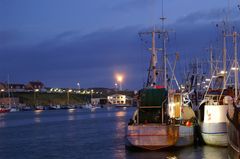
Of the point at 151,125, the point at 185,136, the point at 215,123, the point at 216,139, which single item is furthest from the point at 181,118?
the point at 151,125

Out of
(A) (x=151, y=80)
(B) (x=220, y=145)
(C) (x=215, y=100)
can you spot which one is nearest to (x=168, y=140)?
(B) (x=220, y=145)

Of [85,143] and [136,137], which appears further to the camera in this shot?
[85,143]

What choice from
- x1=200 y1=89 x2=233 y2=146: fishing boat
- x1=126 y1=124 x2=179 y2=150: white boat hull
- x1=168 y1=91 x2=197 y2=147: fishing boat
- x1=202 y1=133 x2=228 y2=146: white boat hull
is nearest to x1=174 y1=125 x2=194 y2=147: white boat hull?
x1=168 y1=91 x2=197 y2=147: fishing boat

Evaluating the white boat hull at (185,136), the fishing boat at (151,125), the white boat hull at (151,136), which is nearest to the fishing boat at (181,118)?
the white boat hull at (185,136)

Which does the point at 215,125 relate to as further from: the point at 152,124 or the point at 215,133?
the point at 152,124

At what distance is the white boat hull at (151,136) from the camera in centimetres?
4559

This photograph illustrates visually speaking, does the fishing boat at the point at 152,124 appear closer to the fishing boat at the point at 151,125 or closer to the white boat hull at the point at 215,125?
the fishing boat at the point at 151,125

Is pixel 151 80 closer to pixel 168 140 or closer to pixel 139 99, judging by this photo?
pixel 139 99

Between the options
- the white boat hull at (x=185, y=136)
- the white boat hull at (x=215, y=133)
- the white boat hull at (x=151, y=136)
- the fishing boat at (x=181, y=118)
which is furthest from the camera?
the fishing boat at (x=181, y=118)

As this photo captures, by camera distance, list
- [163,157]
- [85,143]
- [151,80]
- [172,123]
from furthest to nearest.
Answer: [85,143] → [151,80] → [172,123] → [163,157]

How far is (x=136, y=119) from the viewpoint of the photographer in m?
49.1

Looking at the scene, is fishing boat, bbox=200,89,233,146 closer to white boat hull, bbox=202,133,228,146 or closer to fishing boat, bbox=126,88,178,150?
white boat hull, bbox=202,133,228,146

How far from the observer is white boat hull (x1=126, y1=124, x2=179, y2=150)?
45.6 meters

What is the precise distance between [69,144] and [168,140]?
2114 centimetres
